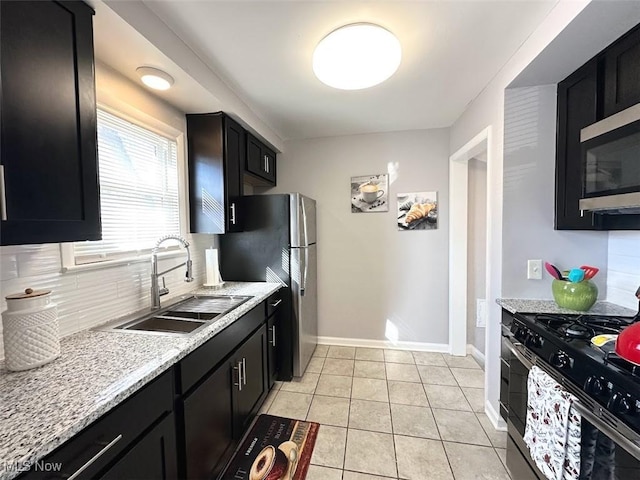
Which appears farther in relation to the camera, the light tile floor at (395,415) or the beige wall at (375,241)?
the beige wall at (375,241)

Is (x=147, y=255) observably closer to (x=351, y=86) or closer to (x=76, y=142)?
(x=76, y=142)

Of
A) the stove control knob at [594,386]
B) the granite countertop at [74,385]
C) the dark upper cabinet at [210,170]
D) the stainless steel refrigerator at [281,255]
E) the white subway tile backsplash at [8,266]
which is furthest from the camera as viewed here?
the stainless steel refrigerator at [281,255]

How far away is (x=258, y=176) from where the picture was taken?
285 cm

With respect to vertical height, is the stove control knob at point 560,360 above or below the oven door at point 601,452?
above

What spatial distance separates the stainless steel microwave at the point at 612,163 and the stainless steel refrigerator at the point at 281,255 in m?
1.94

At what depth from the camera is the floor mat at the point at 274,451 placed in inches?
62.1

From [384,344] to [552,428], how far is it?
2.17m

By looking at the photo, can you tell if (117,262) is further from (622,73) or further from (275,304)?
(622,73)

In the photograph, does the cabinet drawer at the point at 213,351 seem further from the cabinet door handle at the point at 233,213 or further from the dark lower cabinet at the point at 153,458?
the cabinet door handle at the point at 233,213

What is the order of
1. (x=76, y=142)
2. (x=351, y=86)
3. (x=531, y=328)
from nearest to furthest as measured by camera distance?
1. (x=76, y=142)
2. (x=531, y=328)
3. (x=351, y=86)

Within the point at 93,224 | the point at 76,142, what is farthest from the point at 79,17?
the point at 93,224

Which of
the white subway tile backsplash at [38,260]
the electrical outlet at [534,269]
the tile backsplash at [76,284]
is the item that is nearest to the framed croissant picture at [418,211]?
the electrical outlet at [534,269]

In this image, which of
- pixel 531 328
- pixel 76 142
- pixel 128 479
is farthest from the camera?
pixel 531 328

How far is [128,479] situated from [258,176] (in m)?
2.42
